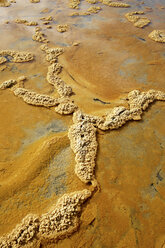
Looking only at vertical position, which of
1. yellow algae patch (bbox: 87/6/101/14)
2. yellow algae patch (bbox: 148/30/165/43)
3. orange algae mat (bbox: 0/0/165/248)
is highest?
yellow algae patch (bbox: 87/6/101/14)

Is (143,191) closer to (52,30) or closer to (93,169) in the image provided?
(93,169)

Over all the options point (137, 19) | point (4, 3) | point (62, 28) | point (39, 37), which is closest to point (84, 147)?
point (39, 37)

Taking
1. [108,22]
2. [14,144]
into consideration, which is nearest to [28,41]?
[108,22]

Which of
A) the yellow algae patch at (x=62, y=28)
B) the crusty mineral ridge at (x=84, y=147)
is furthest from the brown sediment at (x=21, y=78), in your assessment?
the yellow algae patch at (x=62, y=28)

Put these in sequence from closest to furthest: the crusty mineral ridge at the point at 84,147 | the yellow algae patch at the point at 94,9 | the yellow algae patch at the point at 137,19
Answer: the crusty mineral ridge at the point at 84,147 < the yellow algae patch at the point at 137,19 < the yellow algae patch at the point at 94,9

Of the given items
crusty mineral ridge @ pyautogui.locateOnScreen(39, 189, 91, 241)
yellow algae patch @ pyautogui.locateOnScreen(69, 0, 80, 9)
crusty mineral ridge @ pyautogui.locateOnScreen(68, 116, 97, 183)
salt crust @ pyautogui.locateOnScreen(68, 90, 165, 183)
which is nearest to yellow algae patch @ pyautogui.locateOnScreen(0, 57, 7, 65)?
salt crust @ pyautogui.locateOnScreen(68, 90, 165, 183)

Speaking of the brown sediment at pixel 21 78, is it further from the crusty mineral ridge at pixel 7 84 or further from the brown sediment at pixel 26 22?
the brown sediment at pixel 26 22

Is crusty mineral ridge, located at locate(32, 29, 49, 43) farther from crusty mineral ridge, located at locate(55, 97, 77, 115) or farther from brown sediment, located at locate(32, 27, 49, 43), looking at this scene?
crusty mineral ridge, located at locate(55, 97, 77, 115)
